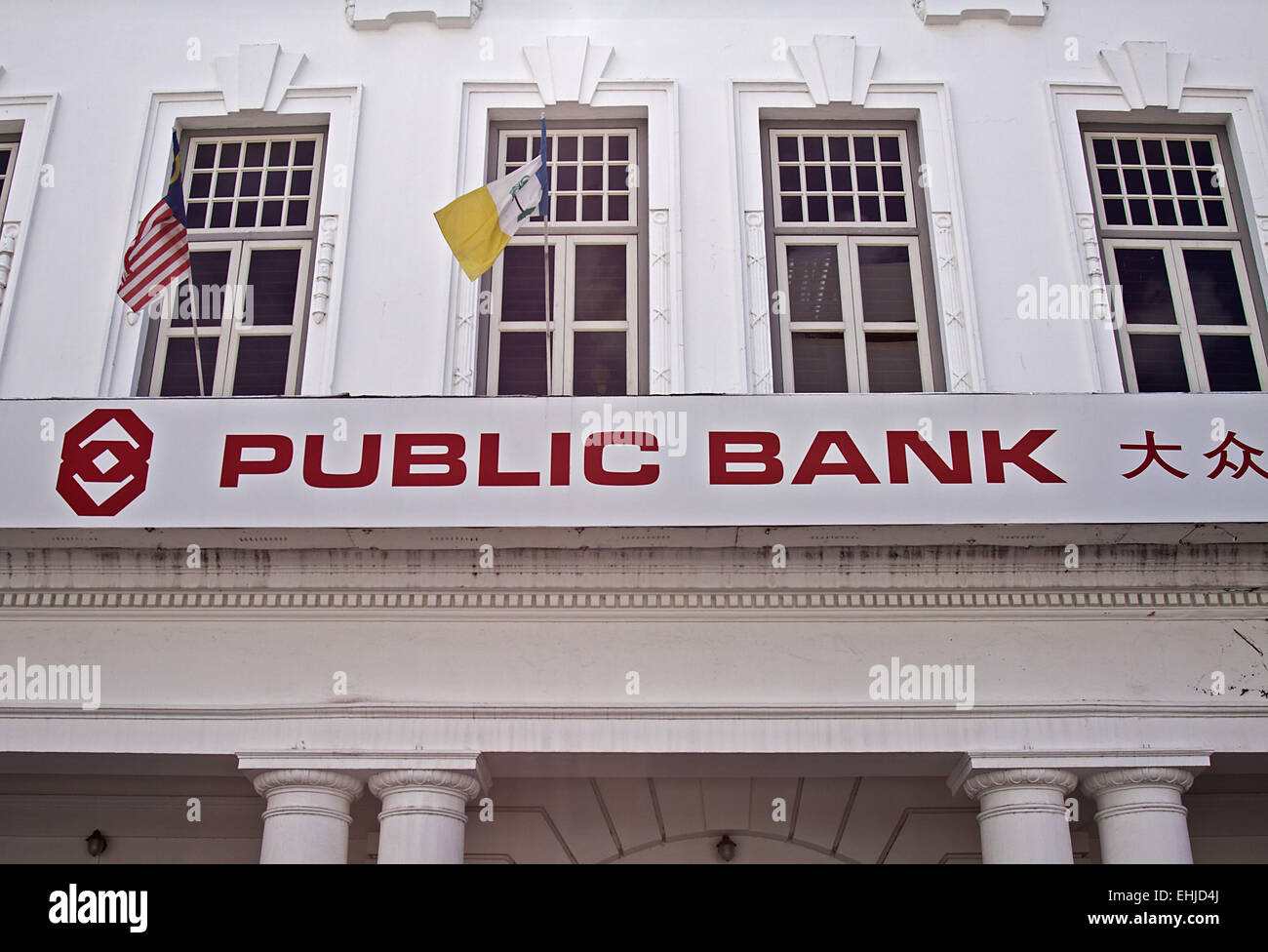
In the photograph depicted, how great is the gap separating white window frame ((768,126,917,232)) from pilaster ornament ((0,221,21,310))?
627 cm

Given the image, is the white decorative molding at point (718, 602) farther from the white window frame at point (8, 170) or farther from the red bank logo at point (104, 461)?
the white window frame at point (8, 170)

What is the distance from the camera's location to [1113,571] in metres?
8.57

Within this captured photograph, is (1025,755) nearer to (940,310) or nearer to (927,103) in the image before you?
(940,310)

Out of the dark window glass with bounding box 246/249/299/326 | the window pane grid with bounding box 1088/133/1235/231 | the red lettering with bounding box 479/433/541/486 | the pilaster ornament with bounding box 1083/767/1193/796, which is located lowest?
the pilaster ornament with bounding box 1083/767/1193/796

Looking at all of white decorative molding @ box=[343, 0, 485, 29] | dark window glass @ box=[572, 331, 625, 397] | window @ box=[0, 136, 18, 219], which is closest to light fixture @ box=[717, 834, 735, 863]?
dark window glass @ box=[572, 331, 625, 397]

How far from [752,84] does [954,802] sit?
20.3 feet

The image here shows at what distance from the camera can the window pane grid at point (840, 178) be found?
1073cm

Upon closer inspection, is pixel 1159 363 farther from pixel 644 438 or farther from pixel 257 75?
pixel 257 75

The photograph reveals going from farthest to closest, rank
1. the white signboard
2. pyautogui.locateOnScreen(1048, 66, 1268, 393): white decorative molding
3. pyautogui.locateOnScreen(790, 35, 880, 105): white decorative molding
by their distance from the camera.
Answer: pyautogui.locateOnScreen(790, 35, 880, 105): white decorative molding, pyautogui.locateOnScreen(1048, 66, 1268, 393): white decorative molding, the white signboard

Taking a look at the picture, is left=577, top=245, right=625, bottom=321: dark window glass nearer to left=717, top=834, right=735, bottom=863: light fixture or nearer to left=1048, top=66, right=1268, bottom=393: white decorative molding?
left=1048, top=66, right=1268, bottom=393: white decorative molding

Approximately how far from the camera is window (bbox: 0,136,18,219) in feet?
35.3

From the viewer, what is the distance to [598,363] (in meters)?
10.2
